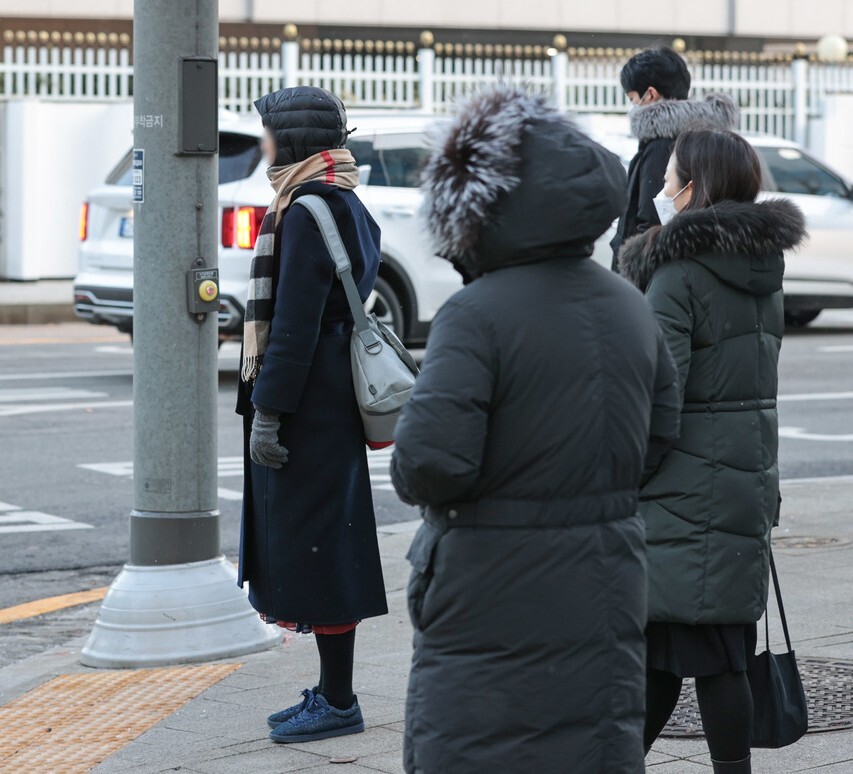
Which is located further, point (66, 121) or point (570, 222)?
point (66, 121)

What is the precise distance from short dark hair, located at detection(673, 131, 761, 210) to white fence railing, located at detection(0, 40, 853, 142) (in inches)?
669

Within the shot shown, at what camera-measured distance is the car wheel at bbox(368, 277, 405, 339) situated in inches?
525

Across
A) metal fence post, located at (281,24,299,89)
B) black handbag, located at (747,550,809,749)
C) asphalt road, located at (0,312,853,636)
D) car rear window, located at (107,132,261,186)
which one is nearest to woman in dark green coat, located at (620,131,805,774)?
black handbag, located at (747,550,809,749)

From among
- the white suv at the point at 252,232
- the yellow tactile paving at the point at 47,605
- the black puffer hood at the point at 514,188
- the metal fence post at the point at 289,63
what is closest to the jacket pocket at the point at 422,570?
the black puffer hood at the point at 514,188

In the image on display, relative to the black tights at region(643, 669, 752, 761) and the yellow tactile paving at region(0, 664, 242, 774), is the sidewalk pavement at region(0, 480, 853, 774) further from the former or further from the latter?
the black tights at region(643, 669, 752, 761)

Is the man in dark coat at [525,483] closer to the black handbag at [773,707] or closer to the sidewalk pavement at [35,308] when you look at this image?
the black handbag at [773,707]

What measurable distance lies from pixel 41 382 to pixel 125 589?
7990 mm

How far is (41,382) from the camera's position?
43.7 feet

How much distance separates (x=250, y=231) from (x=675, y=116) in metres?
6.86

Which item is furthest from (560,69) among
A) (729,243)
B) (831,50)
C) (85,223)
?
(729,243)

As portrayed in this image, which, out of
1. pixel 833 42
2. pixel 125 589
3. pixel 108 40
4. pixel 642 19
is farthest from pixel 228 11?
pixel 125 589

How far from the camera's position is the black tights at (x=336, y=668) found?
477 cm

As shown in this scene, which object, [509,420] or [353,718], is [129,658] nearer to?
[353,718]

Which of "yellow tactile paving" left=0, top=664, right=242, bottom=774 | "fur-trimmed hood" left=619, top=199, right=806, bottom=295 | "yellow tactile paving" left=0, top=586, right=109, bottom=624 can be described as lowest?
"yellow tactile paving" left=0, top=586, right=109, bottom=624
